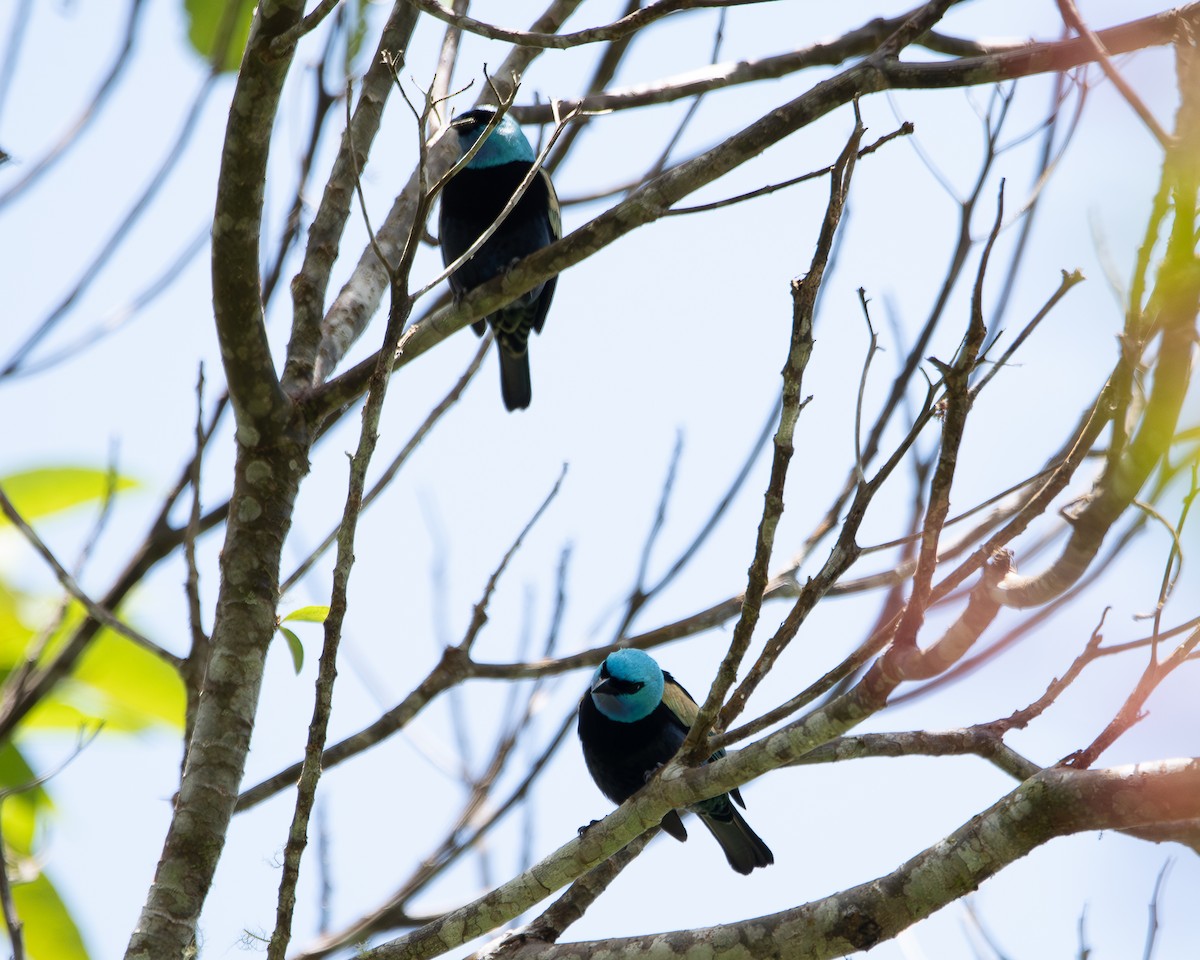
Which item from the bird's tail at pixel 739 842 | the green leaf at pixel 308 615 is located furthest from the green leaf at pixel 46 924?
the bird's tail at pixel 739 842

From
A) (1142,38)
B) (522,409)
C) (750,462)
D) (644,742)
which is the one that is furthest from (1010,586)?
(522,409)

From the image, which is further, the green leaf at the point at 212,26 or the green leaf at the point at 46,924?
the green leaf at the point at 212,26

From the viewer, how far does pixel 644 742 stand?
500 cm

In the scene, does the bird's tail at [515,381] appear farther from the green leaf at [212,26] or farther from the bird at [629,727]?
the green leaf at [212,26]

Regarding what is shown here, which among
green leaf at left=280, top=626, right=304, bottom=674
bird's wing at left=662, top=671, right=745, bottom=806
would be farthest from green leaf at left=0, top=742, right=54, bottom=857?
bird's wing at left=662, top=671, right=745, bottom=806

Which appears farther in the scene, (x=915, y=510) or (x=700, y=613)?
(x=700, y=613)

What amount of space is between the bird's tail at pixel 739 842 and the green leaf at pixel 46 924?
2.18 metres

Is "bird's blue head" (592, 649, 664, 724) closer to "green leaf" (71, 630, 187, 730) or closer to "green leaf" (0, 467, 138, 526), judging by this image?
"green leaf" (71, 630, 187, 730)

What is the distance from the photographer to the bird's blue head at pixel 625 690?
5.01 m

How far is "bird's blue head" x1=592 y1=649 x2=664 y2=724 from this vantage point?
501cm

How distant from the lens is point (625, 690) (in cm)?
503

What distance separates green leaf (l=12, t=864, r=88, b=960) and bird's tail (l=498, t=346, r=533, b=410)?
3349 mm

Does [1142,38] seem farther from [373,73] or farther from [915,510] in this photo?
[373,73]

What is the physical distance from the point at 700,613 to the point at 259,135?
1.85 meters
